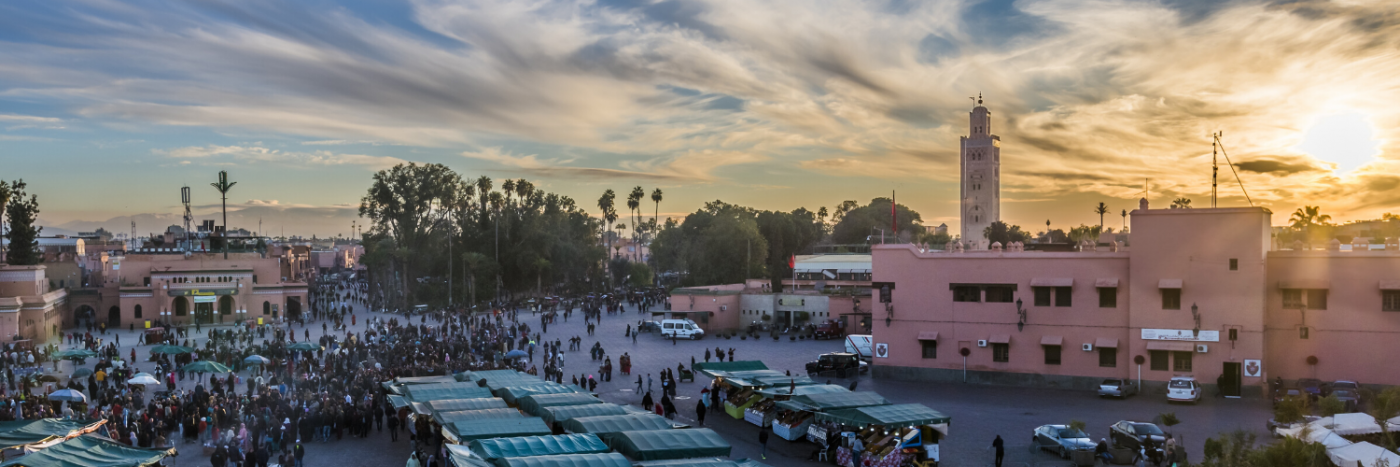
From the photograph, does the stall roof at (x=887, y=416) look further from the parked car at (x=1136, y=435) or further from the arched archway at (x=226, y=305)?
the arched archway at (x=226, y=305)

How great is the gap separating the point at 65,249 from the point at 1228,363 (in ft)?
349

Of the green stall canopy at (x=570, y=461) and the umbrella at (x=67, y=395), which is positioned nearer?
the green stall canopy at (x=570, y=461)

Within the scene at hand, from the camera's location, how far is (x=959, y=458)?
20.7 metres

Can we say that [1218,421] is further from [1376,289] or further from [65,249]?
[65,249]

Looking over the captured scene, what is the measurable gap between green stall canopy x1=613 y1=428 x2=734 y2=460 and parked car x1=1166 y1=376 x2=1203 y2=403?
16577mm

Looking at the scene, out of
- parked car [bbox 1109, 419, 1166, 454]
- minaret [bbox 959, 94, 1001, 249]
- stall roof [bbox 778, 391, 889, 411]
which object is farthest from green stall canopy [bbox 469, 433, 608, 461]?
minaret [bbox 959, 94, 1001, 249]

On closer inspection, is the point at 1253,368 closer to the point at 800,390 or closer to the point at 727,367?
the point at 800,390

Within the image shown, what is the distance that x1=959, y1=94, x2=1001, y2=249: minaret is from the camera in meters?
95.8

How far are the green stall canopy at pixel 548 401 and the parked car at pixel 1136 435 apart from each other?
454 inches

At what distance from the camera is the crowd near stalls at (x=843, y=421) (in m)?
19.5

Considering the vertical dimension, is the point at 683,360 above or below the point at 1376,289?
below

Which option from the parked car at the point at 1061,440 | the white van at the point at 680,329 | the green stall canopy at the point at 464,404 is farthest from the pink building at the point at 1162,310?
the green stall canopy at the point at 464,404

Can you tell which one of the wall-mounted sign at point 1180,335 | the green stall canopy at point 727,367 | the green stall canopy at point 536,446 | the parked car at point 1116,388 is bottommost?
the parked car at point 1116,388

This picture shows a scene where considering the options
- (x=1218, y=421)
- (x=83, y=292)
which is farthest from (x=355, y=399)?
(x=83, y=292)
